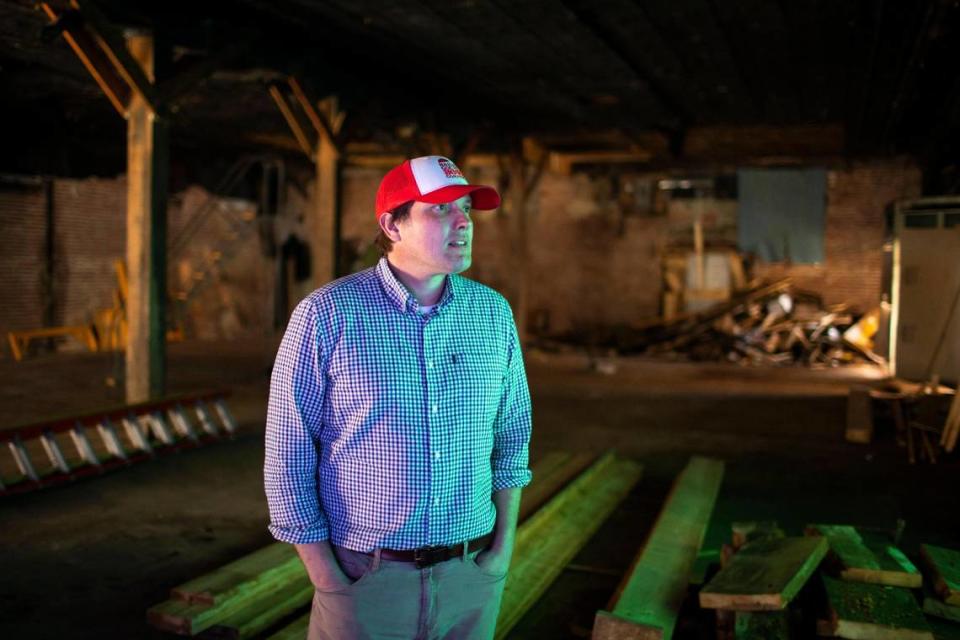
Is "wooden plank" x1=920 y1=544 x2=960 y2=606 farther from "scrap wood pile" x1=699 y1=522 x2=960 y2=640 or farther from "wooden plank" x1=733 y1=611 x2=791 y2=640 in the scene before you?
"wooden plank" x1=733 y1=611 x2=791 y2=640

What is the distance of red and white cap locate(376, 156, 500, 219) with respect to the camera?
2.27 metres

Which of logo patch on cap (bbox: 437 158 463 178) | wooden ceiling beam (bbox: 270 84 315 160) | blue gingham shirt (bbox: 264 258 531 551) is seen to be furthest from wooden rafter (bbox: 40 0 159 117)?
blue gingham shirt (bbox: 264 258 531 551)

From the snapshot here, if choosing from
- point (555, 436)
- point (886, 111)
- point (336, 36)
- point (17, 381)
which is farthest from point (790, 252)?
point (17, 381)

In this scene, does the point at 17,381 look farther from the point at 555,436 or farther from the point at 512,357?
the point at 512,357

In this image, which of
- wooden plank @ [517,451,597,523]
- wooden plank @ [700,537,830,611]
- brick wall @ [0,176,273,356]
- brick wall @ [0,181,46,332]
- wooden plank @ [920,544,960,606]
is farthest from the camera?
brick wall @ [0,176,273,356]

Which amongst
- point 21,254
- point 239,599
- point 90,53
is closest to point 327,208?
point 90,53

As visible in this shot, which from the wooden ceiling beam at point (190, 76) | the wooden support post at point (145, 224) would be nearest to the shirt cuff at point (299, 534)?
the wooden support post at point (145, 224)

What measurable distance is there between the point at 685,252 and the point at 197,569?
14747mm

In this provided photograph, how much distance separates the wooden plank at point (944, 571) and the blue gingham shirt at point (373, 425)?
97.8 inches

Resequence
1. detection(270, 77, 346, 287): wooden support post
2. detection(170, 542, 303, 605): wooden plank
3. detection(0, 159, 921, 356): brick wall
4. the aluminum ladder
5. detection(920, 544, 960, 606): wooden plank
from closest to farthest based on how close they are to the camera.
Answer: detection(920, 544, 960, 606): wooden plank, detection(170, 542, 303, 605): wooden plank, the aluminum ladder, detection(270, 77, 346, 287): wooden support post, detection(0, 159, 921, 356): brick wall

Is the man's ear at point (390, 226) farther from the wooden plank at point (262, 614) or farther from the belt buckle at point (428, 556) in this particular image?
the wooden plank at point (262, 614)

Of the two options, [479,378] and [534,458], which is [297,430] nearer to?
[479,378]

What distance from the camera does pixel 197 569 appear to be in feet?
15.3

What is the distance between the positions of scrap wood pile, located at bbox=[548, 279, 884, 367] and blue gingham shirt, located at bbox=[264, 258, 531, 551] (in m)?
14.2
